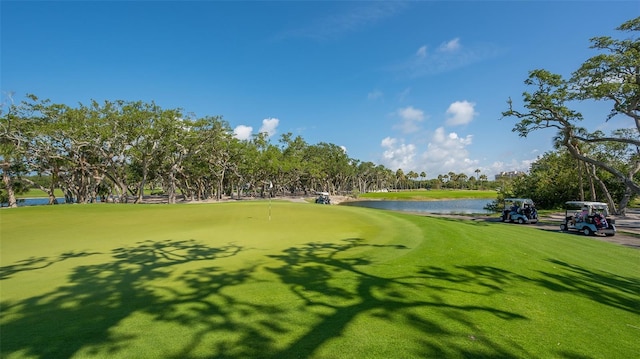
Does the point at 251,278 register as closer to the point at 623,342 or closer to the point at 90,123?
the point at 623,342

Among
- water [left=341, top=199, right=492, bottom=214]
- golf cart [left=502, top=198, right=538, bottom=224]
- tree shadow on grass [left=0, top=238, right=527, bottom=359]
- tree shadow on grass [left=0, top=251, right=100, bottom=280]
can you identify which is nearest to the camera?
tree shadow on grass [left=0, top=238, right=527, bottom=359]

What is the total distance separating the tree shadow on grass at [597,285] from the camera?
5844mm

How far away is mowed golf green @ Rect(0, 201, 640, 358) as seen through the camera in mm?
3654

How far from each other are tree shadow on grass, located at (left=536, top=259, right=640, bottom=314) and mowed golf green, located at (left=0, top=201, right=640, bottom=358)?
0.04 meters

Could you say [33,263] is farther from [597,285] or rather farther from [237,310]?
[597,285]

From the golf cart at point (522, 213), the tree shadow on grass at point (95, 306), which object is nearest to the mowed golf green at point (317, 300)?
the tree shadow on grass at point (95, 306)

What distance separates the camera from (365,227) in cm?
1290

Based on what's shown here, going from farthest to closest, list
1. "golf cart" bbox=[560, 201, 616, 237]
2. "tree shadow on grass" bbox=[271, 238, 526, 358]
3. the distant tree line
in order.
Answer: the distant tree line < "golf cart" bbox=[560, 201, 616, 237] < "tree shadow on grass" bbox=[271, 238, 526, 358]

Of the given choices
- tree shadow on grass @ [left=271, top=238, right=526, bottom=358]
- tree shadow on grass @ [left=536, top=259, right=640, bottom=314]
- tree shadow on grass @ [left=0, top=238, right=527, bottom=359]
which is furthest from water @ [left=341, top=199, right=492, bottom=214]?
tree shadow on grass @ [left=0, top=238, right=527, bottom=359]

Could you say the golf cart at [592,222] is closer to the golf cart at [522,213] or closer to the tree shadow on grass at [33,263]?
the golf cart at [522,213]

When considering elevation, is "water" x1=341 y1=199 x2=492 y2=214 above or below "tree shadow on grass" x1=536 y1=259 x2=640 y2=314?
below

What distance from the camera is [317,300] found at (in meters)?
4.92

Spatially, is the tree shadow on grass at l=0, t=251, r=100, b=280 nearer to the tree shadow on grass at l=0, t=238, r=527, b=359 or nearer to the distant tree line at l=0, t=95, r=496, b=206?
the tree shadow on grass at l=0, t=238, r=527, b=359

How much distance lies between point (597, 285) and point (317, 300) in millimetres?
6426
